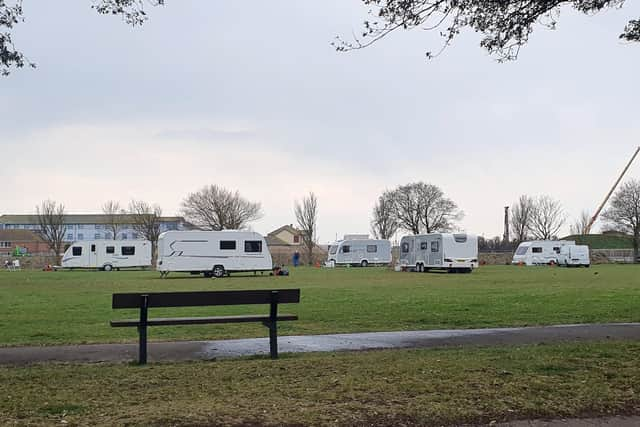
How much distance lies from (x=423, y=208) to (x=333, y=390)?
86829mm

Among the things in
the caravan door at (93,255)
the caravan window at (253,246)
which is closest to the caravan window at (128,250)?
the caravan door at (93,255)

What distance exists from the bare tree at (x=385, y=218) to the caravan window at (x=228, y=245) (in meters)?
56.1

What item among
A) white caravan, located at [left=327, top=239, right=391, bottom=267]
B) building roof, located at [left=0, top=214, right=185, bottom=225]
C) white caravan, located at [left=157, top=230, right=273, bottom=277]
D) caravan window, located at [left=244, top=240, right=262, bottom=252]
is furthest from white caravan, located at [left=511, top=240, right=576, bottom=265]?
building roof, located at [left=0, top=214, right=185, bottom=225]

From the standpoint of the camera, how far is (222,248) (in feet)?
134

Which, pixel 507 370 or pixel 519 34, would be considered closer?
pixel 507 370

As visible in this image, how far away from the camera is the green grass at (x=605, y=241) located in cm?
8723

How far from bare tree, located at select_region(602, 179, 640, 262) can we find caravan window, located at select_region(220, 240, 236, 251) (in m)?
54.4

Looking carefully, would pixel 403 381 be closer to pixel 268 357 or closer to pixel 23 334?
pixel 268 357

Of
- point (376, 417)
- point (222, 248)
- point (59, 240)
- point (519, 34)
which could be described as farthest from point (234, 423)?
point (59, 240)

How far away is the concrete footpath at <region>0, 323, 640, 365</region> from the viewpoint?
911 centimetres

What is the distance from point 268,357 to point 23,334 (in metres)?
5.33

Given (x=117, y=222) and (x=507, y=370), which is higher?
(x=117, y=222)

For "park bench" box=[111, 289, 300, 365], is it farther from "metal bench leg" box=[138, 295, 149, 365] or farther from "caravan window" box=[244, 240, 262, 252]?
"caravan window" box=[244, 240, 262, 252]

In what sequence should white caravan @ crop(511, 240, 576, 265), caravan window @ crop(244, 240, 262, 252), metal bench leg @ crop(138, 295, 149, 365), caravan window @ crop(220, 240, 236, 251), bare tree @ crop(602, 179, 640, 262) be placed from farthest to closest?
bare tree @ crop(602, 179, 640, 262) → white caravan @ crop(511, 240, 576, 265) → caravan window @ crop(244, 240, 262, 252) → caravan window @ crop(220, 240, 236, 251) → metal bench leg @ crop(138, 295, 149, 365)
